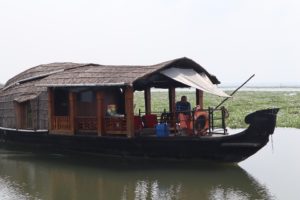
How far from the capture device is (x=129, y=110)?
547 inches

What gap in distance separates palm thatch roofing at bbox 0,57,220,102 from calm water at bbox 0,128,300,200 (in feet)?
8.30

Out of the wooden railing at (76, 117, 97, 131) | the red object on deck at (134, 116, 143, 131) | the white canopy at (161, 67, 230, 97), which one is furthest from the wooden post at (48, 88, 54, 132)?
the white canopy at (161, 67, 230, 97)

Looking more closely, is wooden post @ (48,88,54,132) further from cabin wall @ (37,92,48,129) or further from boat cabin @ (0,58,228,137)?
cabin wall @ (37,92,48,129)

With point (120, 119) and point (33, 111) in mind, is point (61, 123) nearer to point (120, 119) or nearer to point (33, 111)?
point (33, 111)

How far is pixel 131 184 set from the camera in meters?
11.7

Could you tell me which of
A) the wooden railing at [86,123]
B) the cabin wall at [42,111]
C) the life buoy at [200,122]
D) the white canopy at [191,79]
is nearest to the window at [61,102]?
the cabin wall at [42,111]

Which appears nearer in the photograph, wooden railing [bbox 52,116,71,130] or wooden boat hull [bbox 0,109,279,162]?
wooden boat hull [bbox 0,109,279,162]

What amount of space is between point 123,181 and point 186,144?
2.30m

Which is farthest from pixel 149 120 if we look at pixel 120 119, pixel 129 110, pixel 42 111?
pixel 42 111

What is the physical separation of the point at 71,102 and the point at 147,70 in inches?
117

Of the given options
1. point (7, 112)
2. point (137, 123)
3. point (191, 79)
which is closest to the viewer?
point (191, 79)

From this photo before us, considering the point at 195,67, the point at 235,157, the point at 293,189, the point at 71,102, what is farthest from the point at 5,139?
the point at 293,189

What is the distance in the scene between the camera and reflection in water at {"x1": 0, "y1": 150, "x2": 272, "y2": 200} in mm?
10789

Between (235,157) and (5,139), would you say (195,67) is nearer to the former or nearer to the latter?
(235,157)
